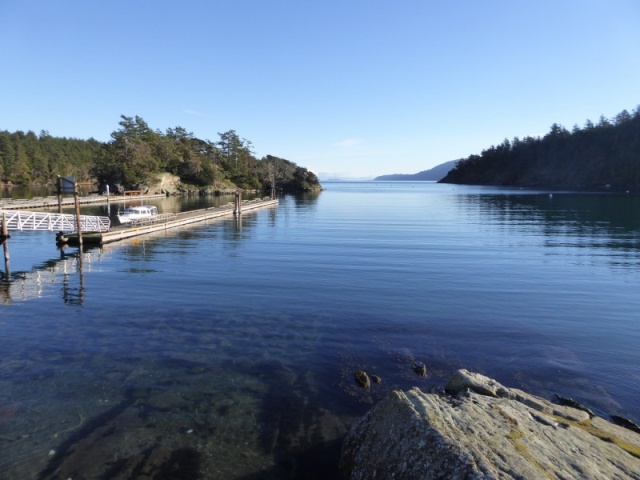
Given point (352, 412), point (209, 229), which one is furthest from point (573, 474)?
point (209, 229)

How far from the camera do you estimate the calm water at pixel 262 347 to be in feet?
29.7

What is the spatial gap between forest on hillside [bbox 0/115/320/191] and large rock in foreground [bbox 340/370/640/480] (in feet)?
400

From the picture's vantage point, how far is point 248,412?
407 inches

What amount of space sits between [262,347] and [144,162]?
120 metres

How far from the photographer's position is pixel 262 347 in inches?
563

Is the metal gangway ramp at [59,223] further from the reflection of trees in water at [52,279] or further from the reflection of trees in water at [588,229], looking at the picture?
the reflection of trees in water at [588,229]

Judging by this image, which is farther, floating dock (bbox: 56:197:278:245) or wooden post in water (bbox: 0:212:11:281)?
floating dock (bbox: 56:197:278:245)

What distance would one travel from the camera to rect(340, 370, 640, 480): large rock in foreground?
18.8 ft

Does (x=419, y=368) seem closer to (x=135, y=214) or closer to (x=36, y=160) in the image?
(x=135, y=214)

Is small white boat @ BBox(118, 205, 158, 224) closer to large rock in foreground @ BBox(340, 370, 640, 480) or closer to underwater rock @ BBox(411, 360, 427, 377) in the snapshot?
underwater rock @ BBox(411, 360, 427, 377)

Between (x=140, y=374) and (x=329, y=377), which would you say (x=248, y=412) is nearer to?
(x=329, y=377)

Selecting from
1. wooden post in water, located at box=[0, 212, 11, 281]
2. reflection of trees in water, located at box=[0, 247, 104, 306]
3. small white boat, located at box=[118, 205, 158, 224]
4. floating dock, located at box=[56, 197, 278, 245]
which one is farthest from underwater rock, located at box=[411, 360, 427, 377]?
small white boat, located at box=[118, 205, 158, 224]

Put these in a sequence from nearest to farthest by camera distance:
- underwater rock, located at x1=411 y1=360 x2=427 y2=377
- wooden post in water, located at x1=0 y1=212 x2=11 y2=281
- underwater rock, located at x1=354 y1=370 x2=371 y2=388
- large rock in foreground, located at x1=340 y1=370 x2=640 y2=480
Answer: large rock in foreground, located at x1=340 y1=370 x2=640 y2=480 → underwater rock, located at x1=354 y1=370 x2=371 y2=388 → underwater rock, located at x1=411 y1=360 x2=427 y2=377 → wooden post in water, located at x1=0 y1=212 x2=11 y2=281

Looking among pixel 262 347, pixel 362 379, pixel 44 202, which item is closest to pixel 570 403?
pixel 362 379
